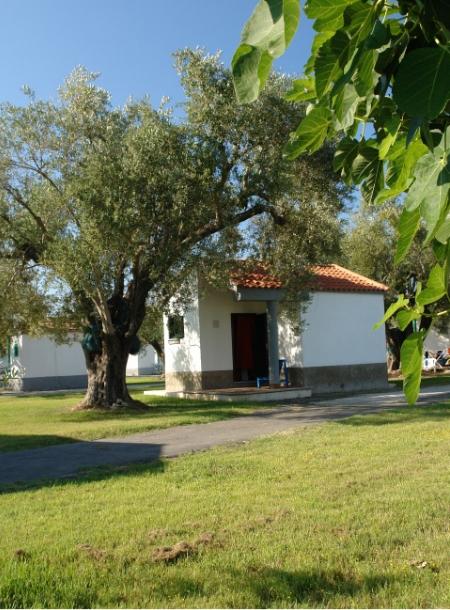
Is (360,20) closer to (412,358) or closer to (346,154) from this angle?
(346,154)

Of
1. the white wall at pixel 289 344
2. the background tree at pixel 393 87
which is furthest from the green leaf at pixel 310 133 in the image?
the white wall at pixel 289 344

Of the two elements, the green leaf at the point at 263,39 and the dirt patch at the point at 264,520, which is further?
the dirt patch at the point at 264,520

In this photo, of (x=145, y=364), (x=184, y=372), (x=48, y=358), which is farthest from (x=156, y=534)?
(x=145, y=364)

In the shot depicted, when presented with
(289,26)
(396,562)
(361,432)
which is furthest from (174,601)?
(361,432)

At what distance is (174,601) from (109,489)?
3904mm

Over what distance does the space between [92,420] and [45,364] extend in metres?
23.3

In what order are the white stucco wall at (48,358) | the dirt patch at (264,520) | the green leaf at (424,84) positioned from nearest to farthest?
the green leaf at (424,84) < the dirt patch at (264,520) < the white stucco wall at (48,358)

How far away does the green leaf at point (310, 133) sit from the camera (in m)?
1.62

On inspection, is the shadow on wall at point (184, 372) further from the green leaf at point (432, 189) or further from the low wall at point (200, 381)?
the green leaf at point (432, 189)

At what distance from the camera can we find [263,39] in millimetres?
1173

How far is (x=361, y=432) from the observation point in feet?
38.7

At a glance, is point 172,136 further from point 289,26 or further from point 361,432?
point 289,26

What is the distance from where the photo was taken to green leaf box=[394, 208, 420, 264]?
1.39 metres

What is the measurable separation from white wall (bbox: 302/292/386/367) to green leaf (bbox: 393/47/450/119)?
22288 millimetres
